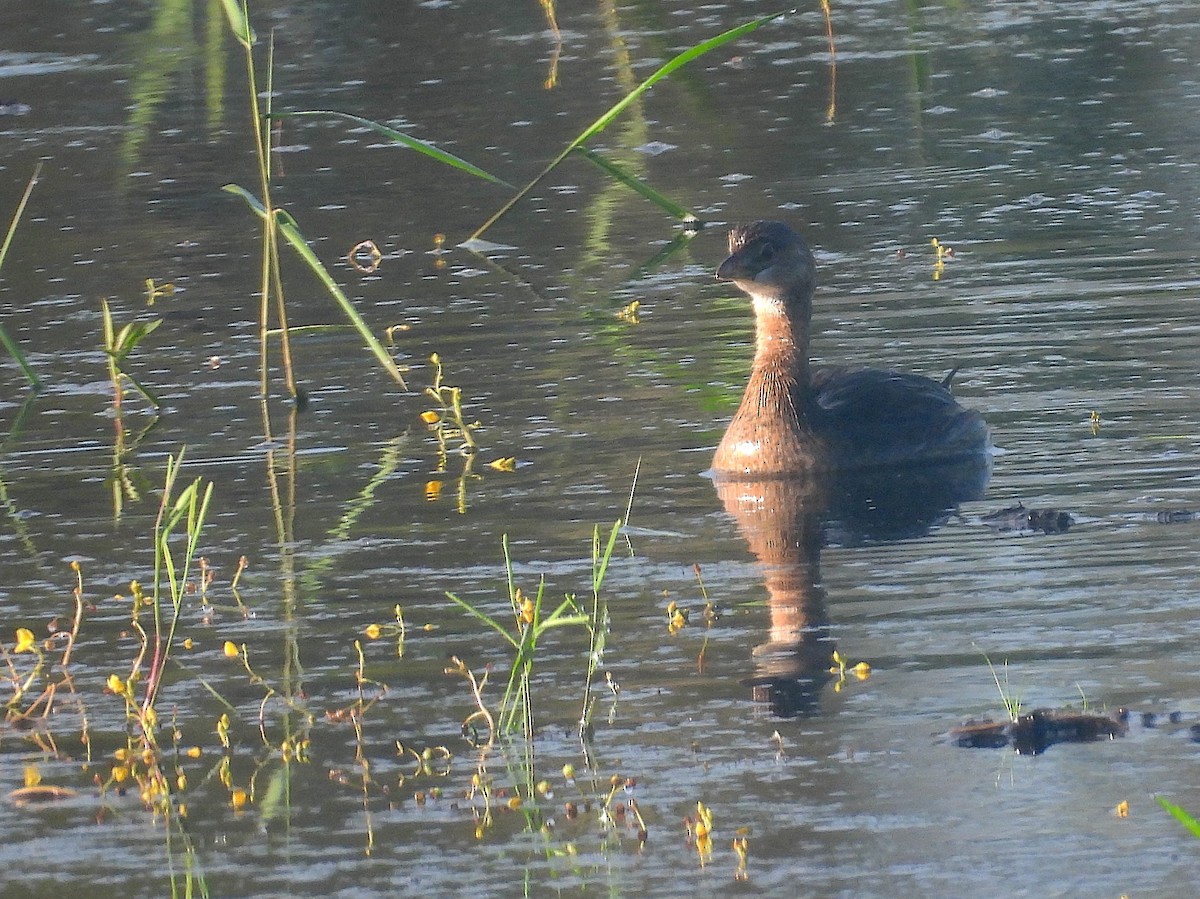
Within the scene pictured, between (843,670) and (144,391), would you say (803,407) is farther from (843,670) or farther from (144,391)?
(843,670)

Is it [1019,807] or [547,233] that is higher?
[1019,807]

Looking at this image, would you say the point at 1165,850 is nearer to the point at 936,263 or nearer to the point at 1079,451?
the point at 1079,451

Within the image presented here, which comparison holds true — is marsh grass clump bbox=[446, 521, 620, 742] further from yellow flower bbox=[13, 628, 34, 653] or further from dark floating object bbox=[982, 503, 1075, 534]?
dark floating object bbox=[982, 503, 1075, 534]

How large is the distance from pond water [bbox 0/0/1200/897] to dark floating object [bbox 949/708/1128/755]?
5cm

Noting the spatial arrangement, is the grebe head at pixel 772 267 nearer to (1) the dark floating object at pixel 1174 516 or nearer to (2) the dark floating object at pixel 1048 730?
(1) the dark floating object at pixel 1174 516

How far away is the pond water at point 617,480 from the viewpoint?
5621 mm

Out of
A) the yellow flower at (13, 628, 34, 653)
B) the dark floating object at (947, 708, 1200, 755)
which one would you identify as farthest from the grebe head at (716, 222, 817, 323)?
the dark floating object at (947, 708, 1200, 755)

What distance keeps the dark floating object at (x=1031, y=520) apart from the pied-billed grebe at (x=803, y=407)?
1.15 m

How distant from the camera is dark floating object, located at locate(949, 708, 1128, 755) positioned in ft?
19.5

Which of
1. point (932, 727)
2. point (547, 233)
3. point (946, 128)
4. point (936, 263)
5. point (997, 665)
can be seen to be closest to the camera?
point (932, 727)

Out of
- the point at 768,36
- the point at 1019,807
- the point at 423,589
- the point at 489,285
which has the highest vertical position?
the point at 1019,807

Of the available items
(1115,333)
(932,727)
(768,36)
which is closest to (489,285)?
Answer: (1115,333)

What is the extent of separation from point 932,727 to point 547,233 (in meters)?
8.60

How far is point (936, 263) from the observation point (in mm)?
12656
